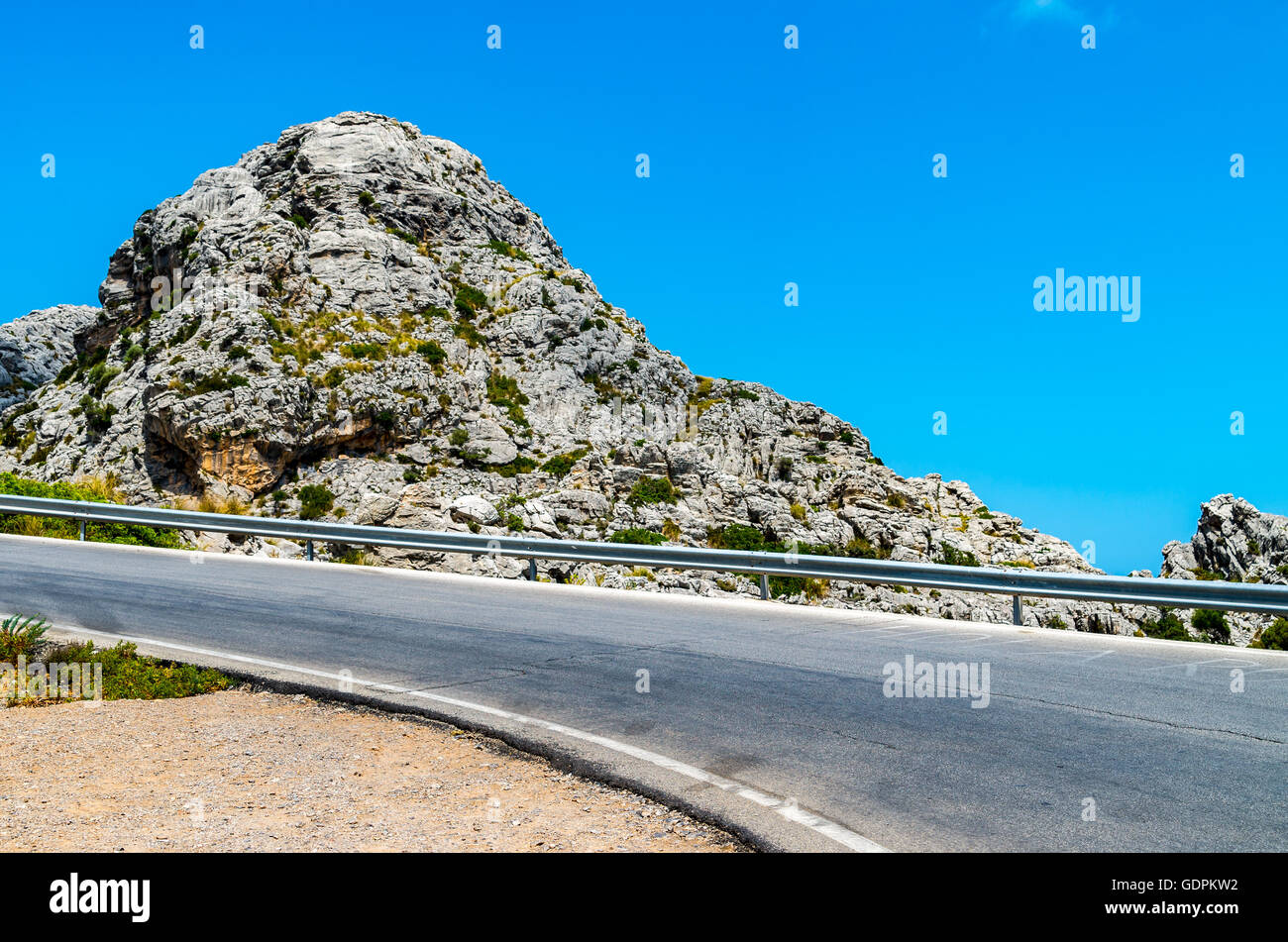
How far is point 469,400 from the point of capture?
128ft

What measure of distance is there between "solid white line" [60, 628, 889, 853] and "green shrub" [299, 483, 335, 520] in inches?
900

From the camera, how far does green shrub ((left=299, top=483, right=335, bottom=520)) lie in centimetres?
3145

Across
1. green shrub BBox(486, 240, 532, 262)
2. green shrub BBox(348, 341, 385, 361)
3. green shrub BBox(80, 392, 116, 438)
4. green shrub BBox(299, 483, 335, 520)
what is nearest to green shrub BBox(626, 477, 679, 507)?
green shrub BBox(299, 483, 335, 520)

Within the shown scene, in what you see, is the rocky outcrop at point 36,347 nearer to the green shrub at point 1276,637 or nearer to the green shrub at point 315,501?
the green shrub at point 315,501

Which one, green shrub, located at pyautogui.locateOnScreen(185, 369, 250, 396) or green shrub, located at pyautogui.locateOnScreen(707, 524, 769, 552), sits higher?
green shrub, located at pyautogui.locateOnScreen(185, 369, 250, 396)

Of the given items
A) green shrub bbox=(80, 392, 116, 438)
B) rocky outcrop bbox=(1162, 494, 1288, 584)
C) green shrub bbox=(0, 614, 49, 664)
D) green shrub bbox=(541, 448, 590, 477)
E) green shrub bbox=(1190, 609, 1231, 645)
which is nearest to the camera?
green shrub bbox=(0, 614, 49, 664)

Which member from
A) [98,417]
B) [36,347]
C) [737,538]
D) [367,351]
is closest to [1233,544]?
[737,538]

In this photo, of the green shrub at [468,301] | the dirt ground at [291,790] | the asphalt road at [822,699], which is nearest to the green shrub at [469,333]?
the green shrub at [468,301]

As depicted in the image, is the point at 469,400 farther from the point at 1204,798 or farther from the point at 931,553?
the point at 1204,798

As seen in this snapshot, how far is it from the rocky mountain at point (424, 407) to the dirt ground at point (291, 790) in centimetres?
1362

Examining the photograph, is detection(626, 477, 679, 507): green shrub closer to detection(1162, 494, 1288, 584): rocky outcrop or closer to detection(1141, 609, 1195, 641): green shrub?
detection(1141, 609, 1195, 641): green shrub

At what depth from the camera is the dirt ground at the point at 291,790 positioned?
14.0ft

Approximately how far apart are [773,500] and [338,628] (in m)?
22.8
